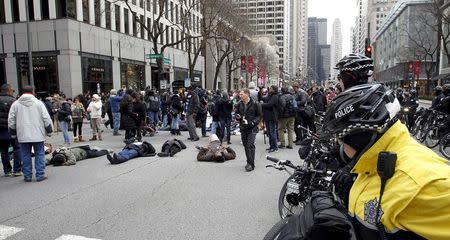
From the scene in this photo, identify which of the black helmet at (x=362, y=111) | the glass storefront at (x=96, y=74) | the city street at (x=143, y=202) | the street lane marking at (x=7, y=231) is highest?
the glass storefront at (x=96, y=74)

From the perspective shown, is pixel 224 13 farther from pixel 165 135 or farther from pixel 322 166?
pixel 322 166

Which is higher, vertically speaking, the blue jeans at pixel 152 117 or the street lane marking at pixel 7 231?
the blue jeans at pixel 152 117

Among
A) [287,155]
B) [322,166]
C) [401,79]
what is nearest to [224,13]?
[287,155]

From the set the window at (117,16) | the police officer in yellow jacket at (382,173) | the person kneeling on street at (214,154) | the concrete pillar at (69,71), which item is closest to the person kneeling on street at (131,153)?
the person kneeling on street at (214,154)

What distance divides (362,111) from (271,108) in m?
9.94

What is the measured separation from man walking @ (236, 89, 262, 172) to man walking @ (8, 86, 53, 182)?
14.8 feet

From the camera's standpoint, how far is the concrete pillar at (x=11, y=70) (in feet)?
104

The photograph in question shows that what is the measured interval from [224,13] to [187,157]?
24.3 metres

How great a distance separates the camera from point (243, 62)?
125 feet

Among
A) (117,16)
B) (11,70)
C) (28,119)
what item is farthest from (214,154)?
(117,16)

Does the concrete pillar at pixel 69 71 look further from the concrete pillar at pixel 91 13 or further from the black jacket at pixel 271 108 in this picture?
the black jacket at pixel 271 108

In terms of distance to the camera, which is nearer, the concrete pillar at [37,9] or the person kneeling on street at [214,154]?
the person kneeling on street at [214,154]

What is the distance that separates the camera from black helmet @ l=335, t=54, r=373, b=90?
2.14 meters

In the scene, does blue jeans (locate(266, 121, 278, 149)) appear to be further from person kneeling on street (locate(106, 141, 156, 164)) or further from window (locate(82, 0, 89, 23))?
window (locate(82, 0, 89, 23))
